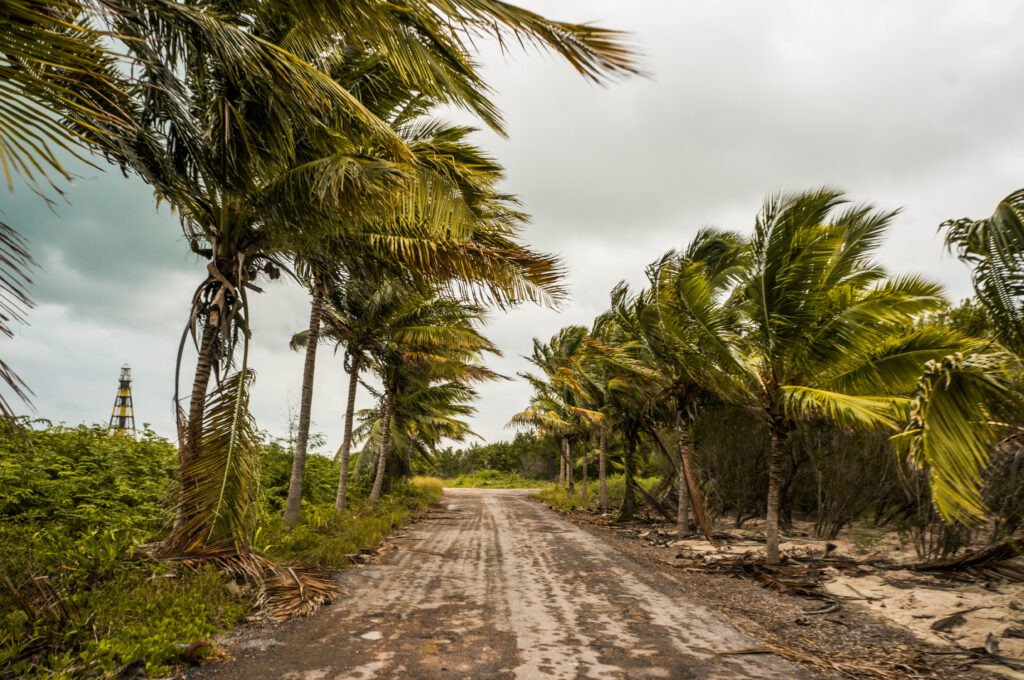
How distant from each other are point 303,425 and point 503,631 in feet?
20.3

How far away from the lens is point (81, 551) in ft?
15.9

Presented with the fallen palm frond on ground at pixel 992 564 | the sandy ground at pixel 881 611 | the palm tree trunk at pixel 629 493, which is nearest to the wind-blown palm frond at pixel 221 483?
the sandy ground at pixel 881 611

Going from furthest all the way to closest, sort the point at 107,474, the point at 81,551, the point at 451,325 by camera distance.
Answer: the point at 451,325
the point at 107,474
the point at 81,551

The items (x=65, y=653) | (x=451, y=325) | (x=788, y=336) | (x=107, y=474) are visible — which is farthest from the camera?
(x=451, y=325)

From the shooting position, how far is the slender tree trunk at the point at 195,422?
5.32 metres

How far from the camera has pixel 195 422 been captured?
5.46 meters

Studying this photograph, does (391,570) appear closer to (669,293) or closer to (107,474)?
(107,474)

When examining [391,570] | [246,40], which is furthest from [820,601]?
[246,40]

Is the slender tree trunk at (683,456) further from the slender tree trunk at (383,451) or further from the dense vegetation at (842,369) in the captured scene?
the slender tree trunk at (383,451)

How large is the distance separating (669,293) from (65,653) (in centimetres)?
803

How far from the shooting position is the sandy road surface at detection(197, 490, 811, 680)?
3.62m

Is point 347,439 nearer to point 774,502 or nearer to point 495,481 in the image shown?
point 774,502

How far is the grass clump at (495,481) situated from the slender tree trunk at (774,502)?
33.5m

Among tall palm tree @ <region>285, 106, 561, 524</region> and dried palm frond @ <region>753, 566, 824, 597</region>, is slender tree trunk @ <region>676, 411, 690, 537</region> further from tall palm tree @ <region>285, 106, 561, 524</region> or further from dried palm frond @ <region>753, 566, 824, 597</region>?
tall palm tree @ <region>285, 106, 561, 524</region>
